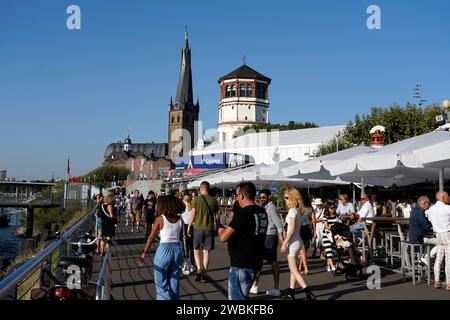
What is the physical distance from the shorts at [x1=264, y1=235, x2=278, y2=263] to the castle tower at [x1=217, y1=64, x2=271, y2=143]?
10377 centimetres

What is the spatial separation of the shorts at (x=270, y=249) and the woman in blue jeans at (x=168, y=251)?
2.39 metres

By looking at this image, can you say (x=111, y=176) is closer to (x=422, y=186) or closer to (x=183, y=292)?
(x=422, y=186)

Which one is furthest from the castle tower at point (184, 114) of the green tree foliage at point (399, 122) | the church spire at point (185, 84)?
the green tree foliage at point (399, 122)

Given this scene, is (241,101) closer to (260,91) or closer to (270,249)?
(260,91)

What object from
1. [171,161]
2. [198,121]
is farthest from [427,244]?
[198,121]

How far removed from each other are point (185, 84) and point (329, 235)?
155819 millimetres

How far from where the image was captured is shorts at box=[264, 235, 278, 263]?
29.7ft

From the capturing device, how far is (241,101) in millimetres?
115625

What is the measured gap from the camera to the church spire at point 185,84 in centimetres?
15938

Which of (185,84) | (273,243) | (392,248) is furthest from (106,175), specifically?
(273,243)

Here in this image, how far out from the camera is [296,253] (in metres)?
8.59

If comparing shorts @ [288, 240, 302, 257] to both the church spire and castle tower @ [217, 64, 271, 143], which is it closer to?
castle tower @ [217, 64, 271, 143]

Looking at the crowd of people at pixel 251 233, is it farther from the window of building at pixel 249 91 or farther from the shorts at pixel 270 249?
the window of building at pixel 249 91
